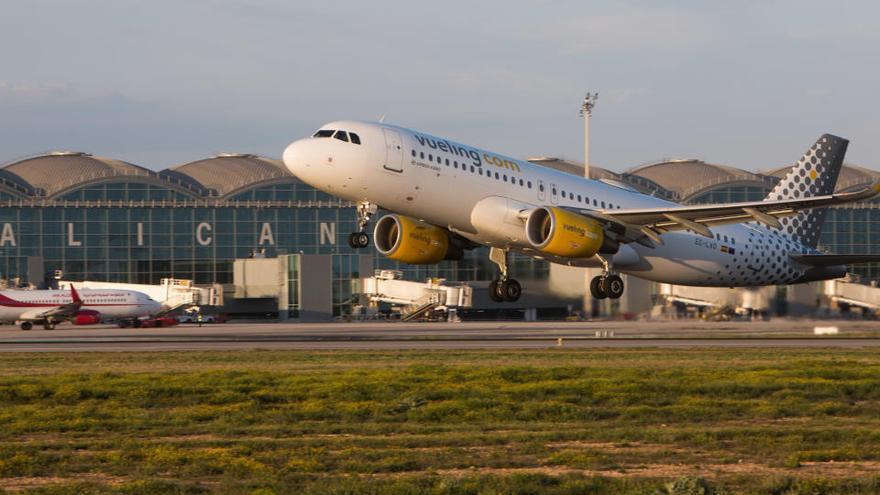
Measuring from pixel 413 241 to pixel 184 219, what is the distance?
9110 centimetres

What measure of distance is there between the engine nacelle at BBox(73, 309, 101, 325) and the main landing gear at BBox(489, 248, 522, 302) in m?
61.9

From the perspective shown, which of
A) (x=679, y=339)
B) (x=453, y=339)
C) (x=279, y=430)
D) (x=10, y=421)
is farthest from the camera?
(x=453, y=339)

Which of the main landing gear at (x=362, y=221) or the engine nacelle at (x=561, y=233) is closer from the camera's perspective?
the main landing gear at (x=362, y=221)

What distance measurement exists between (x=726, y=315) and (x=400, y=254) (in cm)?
2407

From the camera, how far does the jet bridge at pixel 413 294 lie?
114 meters

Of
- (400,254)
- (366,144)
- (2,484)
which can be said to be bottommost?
(2,484)

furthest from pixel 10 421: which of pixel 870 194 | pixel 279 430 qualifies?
pixel 870 194

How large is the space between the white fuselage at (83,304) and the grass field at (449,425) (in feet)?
175

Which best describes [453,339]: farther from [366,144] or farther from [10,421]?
[10,421]

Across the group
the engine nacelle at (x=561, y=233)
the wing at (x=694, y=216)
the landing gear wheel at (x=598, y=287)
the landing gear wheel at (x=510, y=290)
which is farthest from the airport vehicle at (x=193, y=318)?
the engine nacelle at (x=561, y=233)

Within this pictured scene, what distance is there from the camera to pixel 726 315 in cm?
6488

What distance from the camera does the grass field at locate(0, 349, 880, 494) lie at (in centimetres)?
2239

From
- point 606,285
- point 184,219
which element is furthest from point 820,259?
point 184,219

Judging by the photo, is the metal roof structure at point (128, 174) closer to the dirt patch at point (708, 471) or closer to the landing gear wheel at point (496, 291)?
the landing gear wheel at point (496, 291)
